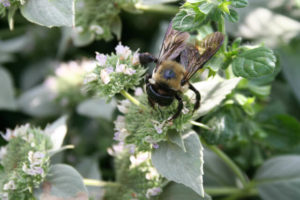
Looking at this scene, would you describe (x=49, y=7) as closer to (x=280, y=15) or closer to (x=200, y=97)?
(x=200, y=97)

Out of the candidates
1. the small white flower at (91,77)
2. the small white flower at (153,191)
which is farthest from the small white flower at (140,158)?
the small white flower at (91,77)

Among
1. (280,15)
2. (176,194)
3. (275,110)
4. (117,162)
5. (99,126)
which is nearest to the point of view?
(176,194)

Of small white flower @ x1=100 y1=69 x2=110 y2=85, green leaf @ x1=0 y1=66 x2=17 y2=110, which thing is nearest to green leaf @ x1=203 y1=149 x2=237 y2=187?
small white flower @ x1=100 y1=69 x2=110 y2=85

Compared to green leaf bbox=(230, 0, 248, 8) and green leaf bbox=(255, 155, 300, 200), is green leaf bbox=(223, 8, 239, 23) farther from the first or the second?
green leaf bbox=(255, 155, 300, 200)

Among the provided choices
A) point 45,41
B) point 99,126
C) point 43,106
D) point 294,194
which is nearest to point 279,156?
point 294,194

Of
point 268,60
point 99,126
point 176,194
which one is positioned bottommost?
point 99,126

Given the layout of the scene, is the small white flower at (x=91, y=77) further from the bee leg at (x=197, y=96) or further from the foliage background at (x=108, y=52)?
the foliage background at (x=108, y=52)
